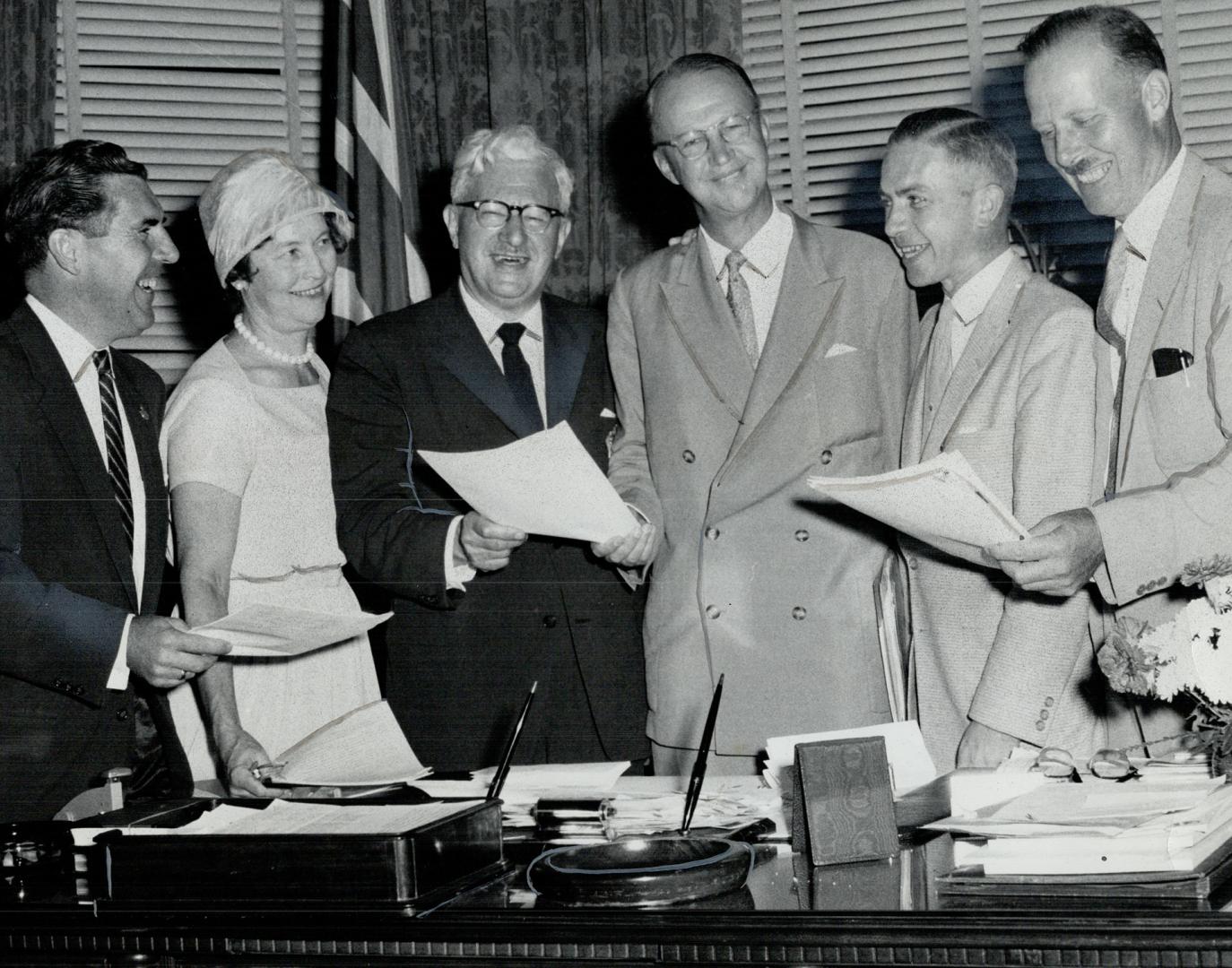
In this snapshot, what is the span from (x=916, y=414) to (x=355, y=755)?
1303mm

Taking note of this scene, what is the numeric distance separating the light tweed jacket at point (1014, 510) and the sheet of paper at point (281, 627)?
112cm

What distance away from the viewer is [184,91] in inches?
200

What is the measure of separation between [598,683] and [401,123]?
2.30m

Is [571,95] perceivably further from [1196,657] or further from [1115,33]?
[1196,657]

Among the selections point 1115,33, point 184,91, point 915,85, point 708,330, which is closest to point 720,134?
point 708,330

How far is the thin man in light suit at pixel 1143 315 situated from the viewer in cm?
247

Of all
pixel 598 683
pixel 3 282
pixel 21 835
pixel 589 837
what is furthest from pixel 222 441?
pixel 3 282

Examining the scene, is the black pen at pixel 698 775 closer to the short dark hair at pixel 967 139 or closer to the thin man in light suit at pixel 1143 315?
the thin man in light suit at pixel 1143 315

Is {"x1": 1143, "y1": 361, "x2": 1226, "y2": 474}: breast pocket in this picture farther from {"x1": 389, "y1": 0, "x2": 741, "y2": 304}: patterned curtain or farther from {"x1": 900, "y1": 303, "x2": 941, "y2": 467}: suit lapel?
{"x1": 389, "y1": 0, "x2": 741, "y2": 304}: patterned curtain

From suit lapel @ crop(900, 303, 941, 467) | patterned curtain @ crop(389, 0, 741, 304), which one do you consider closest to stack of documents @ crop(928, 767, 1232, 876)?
suit lapel @ crop(900, 303, 941, 467)

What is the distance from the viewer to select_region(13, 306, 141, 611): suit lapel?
3080 mm

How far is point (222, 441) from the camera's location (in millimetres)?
3193

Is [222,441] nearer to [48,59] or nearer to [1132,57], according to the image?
[1132,57]

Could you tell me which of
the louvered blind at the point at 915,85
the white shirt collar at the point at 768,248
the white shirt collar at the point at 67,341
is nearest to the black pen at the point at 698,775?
the white shirt collar at the point at 768,248
